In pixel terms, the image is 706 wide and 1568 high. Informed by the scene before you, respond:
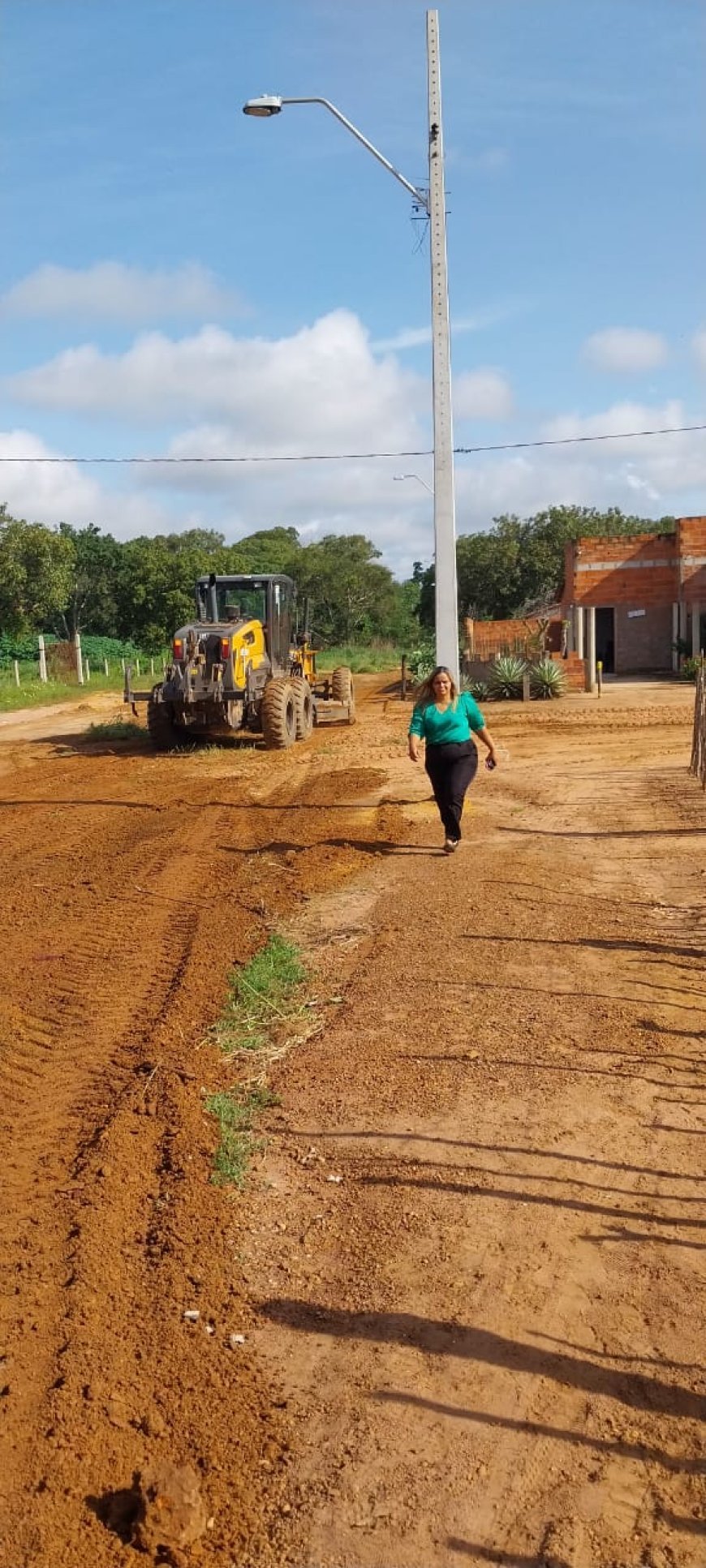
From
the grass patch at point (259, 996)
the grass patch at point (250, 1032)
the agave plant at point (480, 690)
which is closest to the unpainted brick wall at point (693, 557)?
the agave plant at point (480, 690)

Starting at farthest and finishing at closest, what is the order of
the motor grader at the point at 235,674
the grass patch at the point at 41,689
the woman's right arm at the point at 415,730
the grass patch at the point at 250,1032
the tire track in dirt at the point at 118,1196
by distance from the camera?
the grass patch at the point at 41,689 < the motor grader at the point at 235,674 < the woman's right arm at the point at 415,730 < the grass patch at the point at 250,1032 < the tire track in dirt at the point at 118,1196

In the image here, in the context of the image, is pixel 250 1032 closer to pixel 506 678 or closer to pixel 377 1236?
pixel 377 1236

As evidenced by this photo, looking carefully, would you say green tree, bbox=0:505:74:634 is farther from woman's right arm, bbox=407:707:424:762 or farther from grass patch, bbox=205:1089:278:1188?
grass patch, bbox=205:1089:278:1188

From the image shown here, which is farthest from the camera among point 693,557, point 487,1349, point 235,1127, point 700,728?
point 693,557

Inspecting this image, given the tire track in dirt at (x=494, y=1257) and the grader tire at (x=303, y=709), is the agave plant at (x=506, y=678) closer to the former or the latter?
the grader tire at (x=303, y=709)

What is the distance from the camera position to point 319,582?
67.8 m

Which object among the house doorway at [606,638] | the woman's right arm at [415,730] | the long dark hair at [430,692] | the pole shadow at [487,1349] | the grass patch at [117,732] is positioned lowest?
the pole shadow at [487,1349]

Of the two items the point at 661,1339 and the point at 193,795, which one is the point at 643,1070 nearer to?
the point at 661,1339

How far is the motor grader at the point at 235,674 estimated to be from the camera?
682 inches

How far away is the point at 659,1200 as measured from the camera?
4023mm

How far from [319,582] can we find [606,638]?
101ft

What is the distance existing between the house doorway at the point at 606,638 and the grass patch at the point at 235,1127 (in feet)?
114

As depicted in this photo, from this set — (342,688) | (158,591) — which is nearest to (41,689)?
(342,688)

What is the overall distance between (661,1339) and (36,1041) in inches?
131
